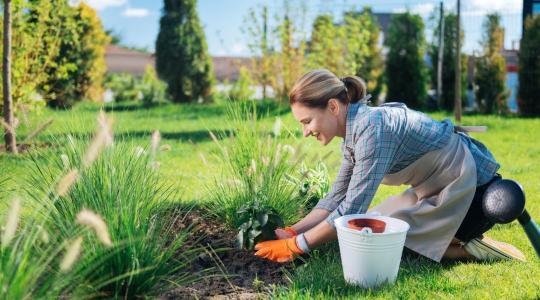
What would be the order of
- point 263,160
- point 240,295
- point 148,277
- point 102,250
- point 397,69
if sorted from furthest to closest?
point 397,69 < point 263,160 < point 240,295 < point 148,277 < point 102,250

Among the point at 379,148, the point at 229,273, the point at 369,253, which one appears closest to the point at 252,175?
the point at 229,273

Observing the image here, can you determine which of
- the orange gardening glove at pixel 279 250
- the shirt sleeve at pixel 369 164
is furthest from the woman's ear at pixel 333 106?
the orange gardening glove at pixel 279 250

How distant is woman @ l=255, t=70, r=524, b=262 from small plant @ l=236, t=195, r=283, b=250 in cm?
6

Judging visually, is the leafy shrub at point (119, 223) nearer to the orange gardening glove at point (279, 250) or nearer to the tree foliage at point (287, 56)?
A: the orange gardening glove at point (279, 250)

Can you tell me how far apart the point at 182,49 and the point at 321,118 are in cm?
1014

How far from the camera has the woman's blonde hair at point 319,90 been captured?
259 centimetres

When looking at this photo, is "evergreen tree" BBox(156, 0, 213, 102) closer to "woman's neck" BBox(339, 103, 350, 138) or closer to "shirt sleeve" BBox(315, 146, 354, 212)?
"shirt sleeve" BBox(315, 146, 354, 212)

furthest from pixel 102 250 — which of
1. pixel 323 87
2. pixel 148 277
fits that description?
pixel 323 87

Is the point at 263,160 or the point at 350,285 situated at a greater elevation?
the point at 263,160

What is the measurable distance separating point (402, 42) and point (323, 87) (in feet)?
31.9

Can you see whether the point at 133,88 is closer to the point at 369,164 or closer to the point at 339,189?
the point at 339,189

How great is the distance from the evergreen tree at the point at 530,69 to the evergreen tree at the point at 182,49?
6397mm

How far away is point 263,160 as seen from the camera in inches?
120

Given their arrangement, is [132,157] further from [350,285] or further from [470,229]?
[470,229]
